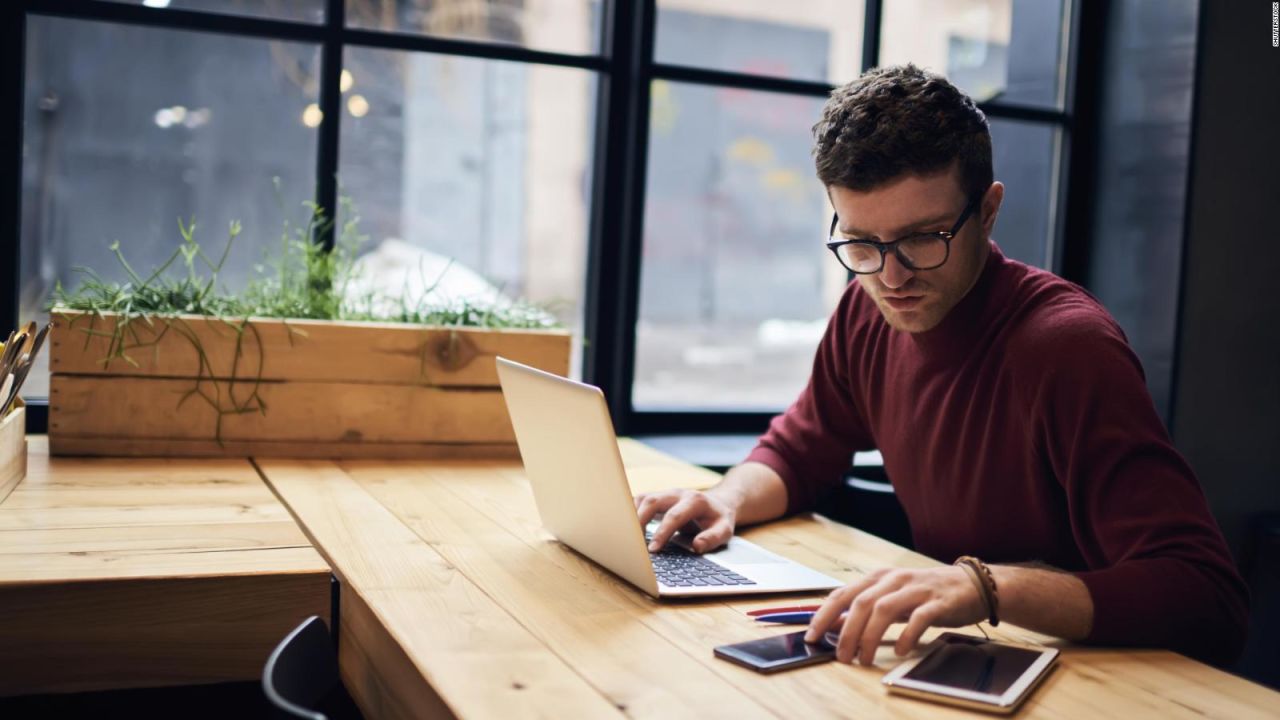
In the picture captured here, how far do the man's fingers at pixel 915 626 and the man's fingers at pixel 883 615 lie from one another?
0.01 metres

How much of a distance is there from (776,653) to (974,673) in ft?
0.65

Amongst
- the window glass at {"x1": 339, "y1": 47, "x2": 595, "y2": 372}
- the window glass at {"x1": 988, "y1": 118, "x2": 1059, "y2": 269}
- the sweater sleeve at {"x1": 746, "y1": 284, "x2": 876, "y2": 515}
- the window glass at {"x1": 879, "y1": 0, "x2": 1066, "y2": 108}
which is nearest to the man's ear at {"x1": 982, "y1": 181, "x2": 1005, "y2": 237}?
the sweater sleeve at {"x1": 746, "y1": 284, "x2": 876, "y2": 515}

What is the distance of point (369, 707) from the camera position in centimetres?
133

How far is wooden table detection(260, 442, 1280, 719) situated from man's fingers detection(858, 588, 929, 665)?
0.03m

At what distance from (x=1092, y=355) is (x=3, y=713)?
1536mm

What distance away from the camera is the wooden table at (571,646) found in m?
1.06

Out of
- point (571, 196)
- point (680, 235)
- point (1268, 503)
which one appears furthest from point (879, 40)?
point (1268, 503)

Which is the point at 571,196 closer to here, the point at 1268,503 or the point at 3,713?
the point at 3,713

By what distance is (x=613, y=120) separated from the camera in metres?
3.31

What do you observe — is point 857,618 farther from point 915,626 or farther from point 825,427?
point 825,427

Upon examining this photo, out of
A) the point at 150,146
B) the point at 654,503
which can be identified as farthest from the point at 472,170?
the point at 654,503

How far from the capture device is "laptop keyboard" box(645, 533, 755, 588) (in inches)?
56.8

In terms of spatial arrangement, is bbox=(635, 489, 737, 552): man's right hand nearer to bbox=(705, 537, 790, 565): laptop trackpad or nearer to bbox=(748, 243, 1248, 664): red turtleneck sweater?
bbox=(705, 537, 790, 565): laptop trackpad

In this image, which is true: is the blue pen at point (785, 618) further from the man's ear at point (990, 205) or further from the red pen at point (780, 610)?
the man's ear at point (990, 205)
